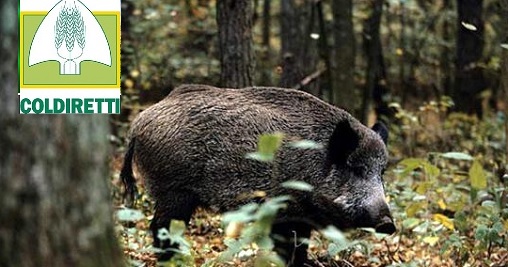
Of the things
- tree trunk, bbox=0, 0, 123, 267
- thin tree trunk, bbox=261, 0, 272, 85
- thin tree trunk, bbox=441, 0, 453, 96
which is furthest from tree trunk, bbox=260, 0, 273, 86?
tree trunk, bbox=0, 0, 123, 267

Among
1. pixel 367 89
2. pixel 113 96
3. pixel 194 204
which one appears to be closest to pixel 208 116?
pixel 194 204

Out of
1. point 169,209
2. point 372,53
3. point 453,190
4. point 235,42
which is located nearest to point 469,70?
point 372,53

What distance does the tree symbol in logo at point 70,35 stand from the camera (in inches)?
160

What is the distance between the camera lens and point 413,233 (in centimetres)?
838

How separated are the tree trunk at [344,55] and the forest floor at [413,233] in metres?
1.47

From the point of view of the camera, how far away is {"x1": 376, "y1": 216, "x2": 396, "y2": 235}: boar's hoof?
667cm

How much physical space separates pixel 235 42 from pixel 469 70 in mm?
8210

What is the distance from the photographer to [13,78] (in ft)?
11.5

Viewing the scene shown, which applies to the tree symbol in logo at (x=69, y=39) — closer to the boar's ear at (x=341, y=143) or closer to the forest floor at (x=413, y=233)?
the forest floor at (x=413, y=233)

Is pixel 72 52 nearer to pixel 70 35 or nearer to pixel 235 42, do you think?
pixel 70 35

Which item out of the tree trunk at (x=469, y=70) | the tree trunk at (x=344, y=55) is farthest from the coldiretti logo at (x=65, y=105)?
the tree trunk at (x=469, y=70)

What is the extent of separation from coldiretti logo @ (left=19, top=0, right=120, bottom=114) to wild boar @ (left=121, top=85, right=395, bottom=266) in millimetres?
2357

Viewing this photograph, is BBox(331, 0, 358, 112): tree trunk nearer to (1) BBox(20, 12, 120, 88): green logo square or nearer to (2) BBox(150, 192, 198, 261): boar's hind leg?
(2) BBox(150, 192, 198, 261): boar's hind leg

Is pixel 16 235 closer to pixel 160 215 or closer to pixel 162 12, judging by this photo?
pixel 160 215
